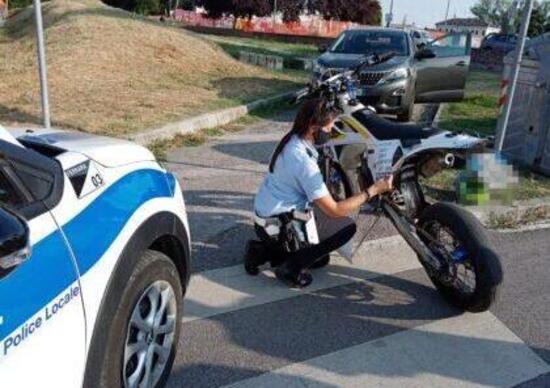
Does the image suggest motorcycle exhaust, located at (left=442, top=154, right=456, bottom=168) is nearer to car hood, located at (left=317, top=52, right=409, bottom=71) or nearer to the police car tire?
the police car tire

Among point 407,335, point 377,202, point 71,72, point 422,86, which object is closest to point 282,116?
point 422,86

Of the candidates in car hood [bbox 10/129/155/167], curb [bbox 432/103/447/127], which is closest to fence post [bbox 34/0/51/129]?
car hood [bbox 10/129/155/167]

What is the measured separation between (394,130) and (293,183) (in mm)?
759

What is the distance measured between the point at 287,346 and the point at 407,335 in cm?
75

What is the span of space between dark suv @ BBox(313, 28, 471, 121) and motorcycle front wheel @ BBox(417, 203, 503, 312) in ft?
18.2

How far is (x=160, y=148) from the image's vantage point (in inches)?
289

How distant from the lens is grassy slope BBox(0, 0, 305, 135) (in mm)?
8477

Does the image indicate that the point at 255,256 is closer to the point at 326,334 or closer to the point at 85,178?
the point at 326,334

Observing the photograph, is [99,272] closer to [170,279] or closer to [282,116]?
[170,279]

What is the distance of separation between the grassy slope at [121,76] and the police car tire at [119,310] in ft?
17.0

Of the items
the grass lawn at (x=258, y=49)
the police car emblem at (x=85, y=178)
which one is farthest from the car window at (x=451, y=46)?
the police car emblem at (x=85, y=178)

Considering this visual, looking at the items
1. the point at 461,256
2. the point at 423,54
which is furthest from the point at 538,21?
the point at 461,256

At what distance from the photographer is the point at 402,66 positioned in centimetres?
1015

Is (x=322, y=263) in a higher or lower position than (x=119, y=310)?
lower
